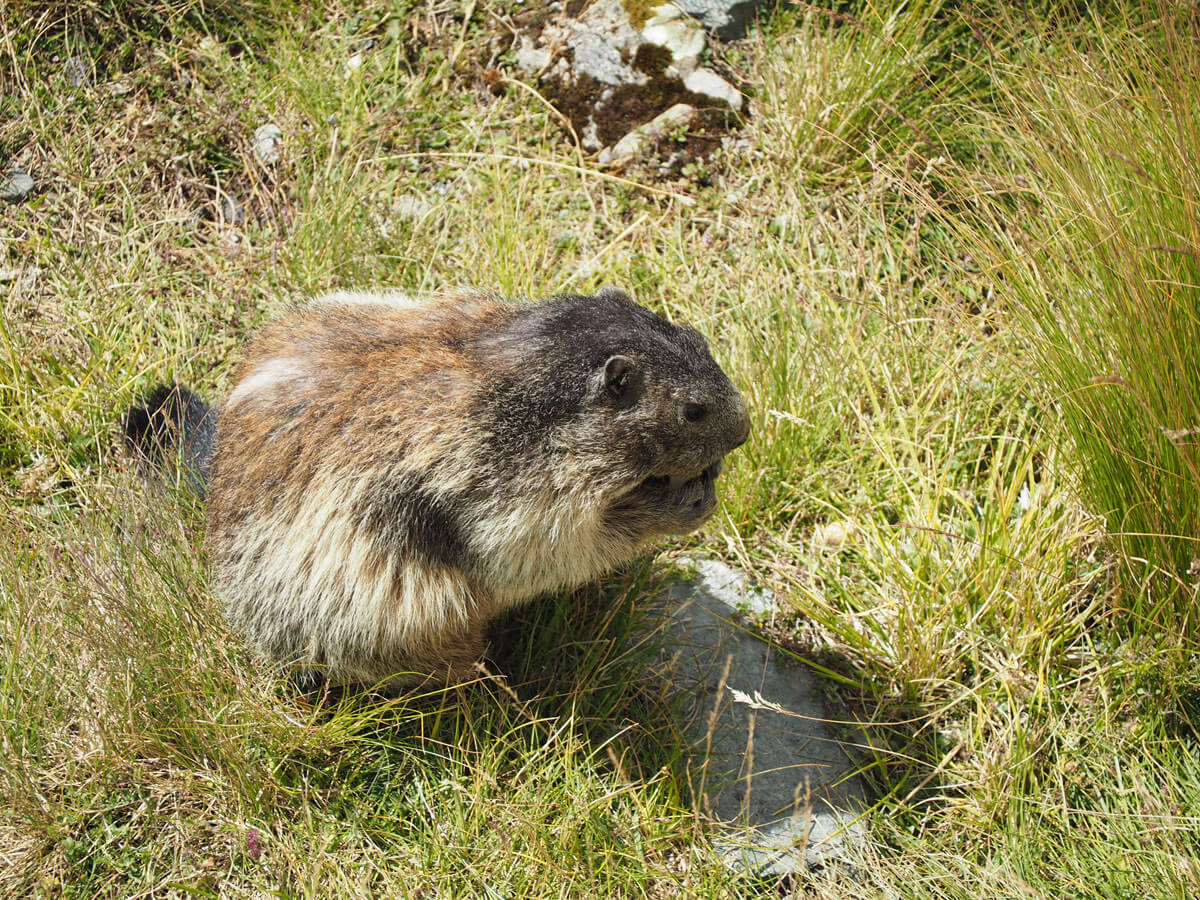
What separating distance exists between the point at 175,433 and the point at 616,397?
2.12 metres

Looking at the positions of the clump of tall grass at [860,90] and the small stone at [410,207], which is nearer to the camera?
the clump of tall grass at [860,90]

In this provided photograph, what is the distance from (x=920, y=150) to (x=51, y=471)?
16.9 feet

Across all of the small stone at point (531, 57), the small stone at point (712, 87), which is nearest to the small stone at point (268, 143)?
the small stone at point (531, 57)

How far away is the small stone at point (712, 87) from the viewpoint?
6352 millimetres

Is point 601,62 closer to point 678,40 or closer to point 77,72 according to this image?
point 678,40

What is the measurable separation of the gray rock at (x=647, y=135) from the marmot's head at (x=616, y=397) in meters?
2.60

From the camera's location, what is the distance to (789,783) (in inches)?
173

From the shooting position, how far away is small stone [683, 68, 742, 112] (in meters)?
6.35

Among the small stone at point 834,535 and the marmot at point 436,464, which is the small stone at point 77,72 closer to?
the marmot at point 436,464

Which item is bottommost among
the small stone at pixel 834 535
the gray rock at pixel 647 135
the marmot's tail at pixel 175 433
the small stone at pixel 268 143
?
the small stone at pixel 834 535

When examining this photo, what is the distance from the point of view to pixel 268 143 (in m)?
6.28

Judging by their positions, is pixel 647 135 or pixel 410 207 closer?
pixel 410 207

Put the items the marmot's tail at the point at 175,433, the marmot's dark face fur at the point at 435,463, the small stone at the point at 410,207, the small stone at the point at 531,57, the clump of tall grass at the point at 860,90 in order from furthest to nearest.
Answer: the small stone at the point at 531,57 → the small stone at the point at 410,207 → the clump of tall grass at the point at 860,90 → the marmot's tail at the point at 175,433 → the marmot's dark face fur at the point at 435,463

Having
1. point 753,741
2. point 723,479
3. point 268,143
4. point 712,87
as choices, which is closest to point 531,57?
point 712,87
